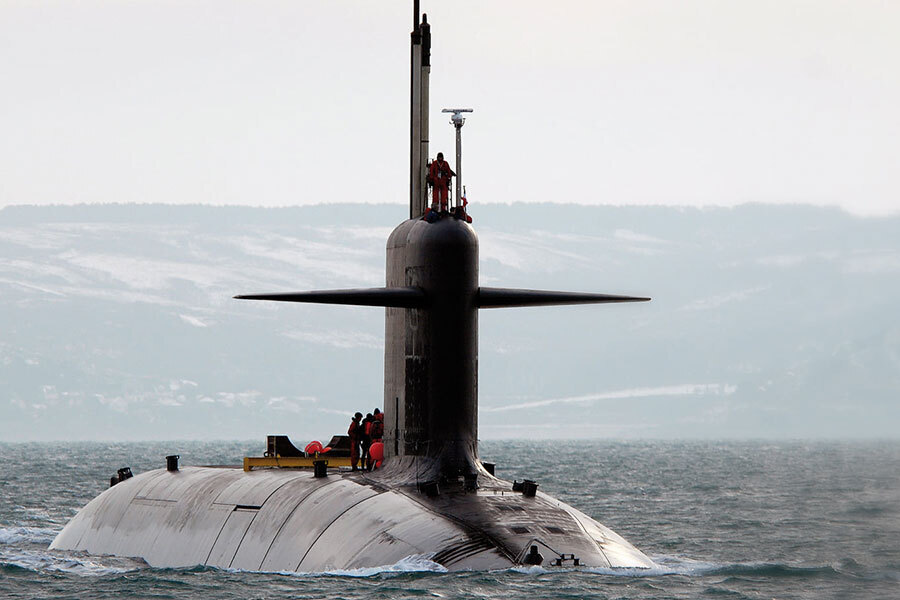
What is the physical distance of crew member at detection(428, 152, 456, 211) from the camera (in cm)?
2452

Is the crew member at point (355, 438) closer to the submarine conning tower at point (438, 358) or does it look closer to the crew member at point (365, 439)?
the crew member at point (365, 439)

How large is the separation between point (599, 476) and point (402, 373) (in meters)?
56.2

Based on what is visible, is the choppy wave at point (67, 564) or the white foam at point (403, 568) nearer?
the white foam at point (403, 568)

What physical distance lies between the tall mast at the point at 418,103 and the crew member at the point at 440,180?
1.10m

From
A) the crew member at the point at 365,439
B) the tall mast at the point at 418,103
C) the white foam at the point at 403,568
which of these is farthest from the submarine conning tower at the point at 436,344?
the white foam at the point at 403,568

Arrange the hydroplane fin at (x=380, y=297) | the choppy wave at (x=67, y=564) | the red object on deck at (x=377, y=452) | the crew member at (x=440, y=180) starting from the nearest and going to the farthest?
1. the hydroplane fin at (x=380, y=297)
2. the crew member at (x=440, y=180)
3. the red object on deck at (x=377, y=452)
4. the choppy wave at (x=67, y=564)

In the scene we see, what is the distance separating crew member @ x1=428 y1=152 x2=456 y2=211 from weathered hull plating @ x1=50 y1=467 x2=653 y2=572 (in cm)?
441

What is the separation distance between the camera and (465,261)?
23.7 metres

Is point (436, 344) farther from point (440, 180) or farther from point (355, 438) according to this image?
point (355, 438)

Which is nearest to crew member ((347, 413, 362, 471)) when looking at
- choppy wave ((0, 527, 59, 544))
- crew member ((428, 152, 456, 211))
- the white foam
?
crew member ((428, 152, 456, 211))

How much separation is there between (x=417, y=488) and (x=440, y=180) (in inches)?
197

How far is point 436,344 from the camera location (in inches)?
917

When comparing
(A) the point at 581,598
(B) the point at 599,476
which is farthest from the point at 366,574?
(B) the point at 599,476

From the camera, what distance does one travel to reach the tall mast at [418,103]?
2602 cm
